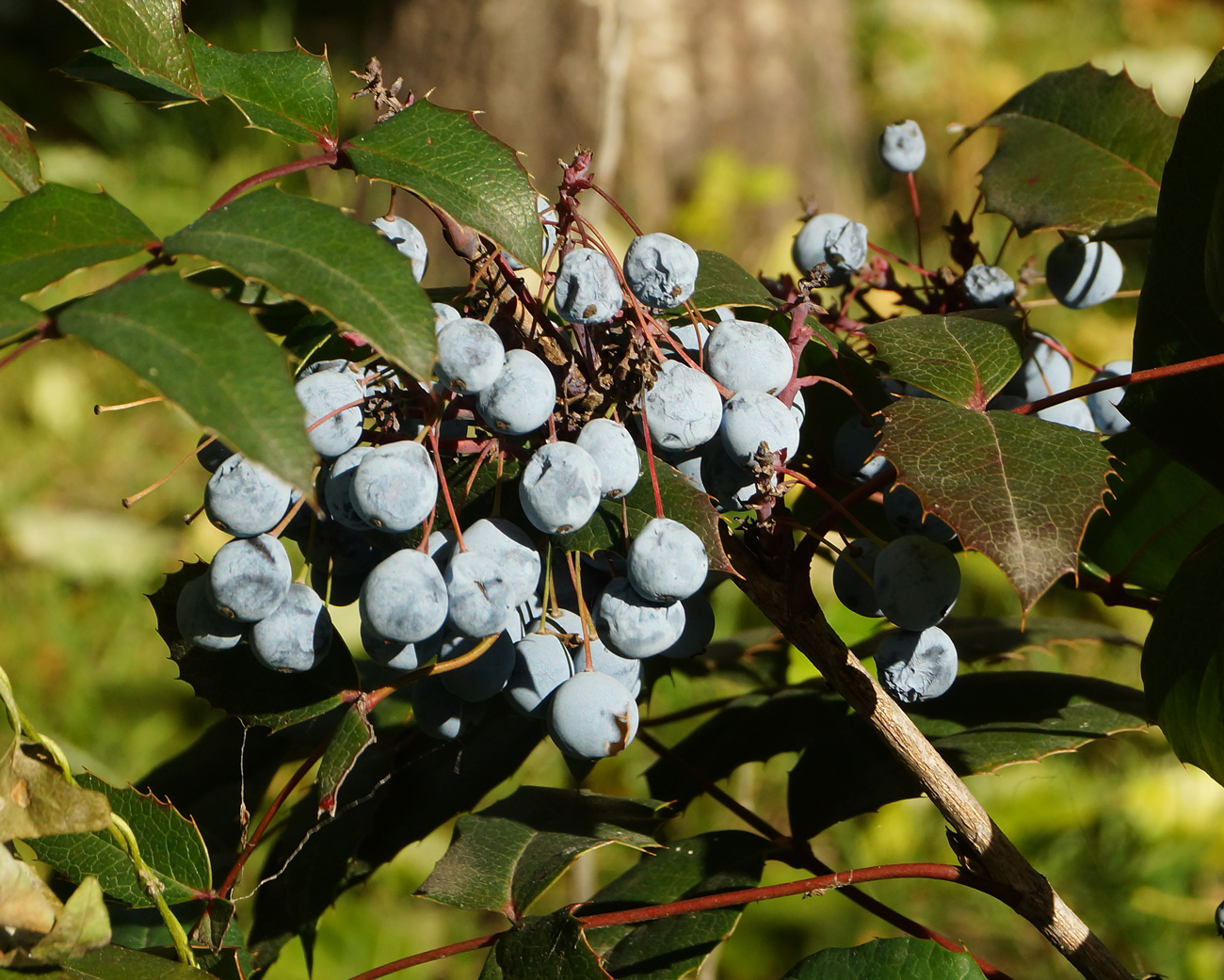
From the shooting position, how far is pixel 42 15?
15.3 ft

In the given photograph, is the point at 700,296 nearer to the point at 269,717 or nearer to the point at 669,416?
the point at 669,416

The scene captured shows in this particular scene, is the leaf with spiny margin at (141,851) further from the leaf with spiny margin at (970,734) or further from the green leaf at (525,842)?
the leaf with spiny margin at (970,734)

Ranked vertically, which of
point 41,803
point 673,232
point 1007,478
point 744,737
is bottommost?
point 673,232

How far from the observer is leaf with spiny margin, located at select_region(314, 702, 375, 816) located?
1.78 feet

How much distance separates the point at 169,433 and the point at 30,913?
277 centimetres

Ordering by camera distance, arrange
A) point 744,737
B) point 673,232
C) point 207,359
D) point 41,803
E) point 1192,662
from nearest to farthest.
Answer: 1. point 207,359
2. point 41,803
3. point 1192,662
4. point 744,737
5. point 673,232

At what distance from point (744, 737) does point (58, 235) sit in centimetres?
58

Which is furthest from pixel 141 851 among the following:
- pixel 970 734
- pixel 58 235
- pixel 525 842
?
pixel 970 734

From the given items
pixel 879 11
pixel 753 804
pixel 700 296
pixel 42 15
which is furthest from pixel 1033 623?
pixel 42 15

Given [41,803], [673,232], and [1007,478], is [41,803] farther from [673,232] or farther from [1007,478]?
[673,232]

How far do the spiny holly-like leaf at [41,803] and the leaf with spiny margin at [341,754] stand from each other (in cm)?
10

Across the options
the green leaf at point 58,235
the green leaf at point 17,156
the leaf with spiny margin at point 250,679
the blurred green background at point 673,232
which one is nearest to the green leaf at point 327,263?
the green leaf at point 58,235

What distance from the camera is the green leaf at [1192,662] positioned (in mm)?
595

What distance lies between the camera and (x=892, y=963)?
A: 1.81 ft
